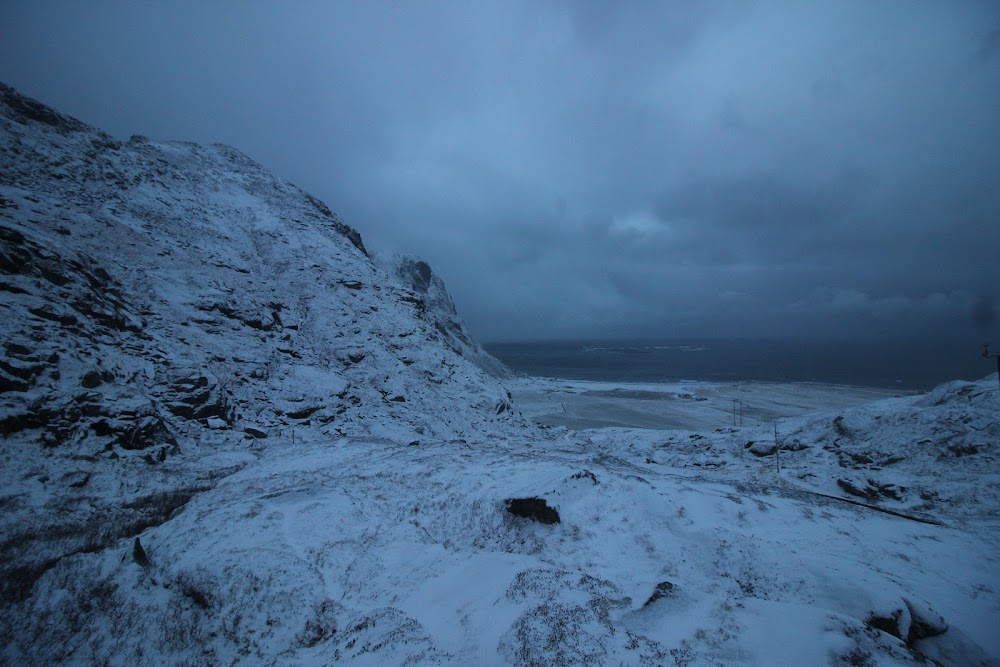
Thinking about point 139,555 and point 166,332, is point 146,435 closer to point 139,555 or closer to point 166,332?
point 139,555

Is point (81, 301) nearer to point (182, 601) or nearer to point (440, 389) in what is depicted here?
point (182, 601)

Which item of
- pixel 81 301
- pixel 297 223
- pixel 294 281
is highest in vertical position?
pixel 297 223

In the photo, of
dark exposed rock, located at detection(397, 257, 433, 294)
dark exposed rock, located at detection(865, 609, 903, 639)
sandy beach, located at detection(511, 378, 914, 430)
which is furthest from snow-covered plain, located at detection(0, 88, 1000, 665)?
dark exposed rock, located at detection(397, 257, 433, 294)

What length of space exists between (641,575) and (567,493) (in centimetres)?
332

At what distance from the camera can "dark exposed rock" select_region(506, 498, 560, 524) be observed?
11170 mm

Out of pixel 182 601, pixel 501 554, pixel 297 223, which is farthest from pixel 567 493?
pixel 297 223

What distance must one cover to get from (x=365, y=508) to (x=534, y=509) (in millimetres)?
5016

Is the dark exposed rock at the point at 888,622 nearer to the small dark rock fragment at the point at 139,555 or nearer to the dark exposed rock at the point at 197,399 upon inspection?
the small dark rock fragment at the point at 139,555

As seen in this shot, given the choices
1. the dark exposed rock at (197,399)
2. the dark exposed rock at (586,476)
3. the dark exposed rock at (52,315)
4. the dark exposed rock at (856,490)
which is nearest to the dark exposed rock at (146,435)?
the dark exposed rock at (197,399)

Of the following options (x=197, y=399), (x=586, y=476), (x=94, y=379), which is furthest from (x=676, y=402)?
(x=94, y=379)

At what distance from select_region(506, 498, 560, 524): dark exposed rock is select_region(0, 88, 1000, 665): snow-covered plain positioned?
0.49 feet

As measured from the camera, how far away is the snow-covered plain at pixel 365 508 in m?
7.10

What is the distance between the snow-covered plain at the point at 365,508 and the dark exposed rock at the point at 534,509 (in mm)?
149

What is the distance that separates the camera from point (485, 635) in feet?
23.0
